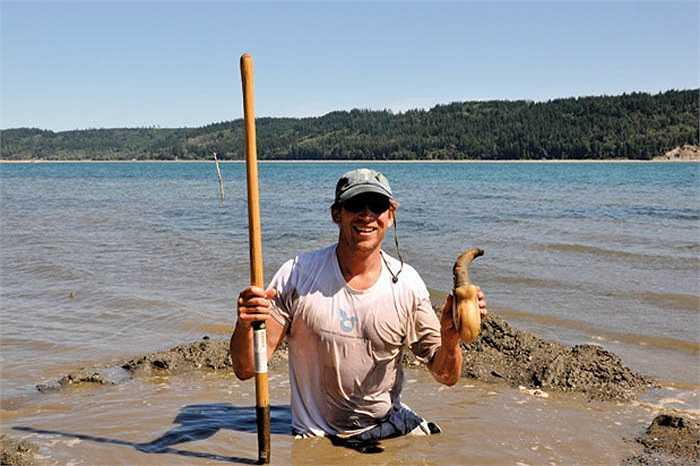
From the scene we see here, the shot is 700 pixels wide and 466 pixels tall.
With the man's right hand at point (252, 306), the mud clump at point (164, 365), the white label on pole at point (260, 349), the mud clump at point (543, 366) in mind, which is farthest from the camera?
the mud clump at point (164, 365)

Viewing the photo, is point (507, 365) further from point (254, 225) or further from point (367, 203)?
point (254, 225)

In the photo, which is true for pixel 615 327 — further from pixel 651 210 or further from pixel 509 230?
pixel 651 210

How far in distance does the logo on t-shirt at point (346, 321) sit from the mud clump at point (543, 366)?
2607 millimetres

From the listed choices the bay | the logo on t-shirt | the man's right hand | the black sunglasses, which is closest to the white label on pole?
the man's right hand

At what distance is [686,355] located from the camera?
740 centimetres

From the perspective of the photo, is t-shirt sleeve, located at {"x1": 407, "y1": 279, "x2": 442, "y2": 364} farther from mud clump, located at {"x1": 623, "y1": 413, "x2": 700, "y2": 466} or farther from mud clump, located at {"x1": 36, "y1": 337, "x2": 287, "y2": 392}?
mud clump, located at {"x1": 36, "y1": 337, "x2": 287, "y2": 392}

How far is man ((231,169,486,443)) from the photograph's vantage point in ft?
12.7

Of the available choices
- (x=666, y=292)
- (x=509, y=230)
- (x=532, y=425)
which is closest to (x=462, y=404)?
(x=532, y=425)

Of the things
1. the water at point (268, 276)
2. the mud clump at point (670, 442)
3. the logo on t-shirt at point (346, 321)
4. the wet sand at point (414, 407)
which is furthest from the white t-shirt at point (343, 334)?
the mud clump at point (670, 442)

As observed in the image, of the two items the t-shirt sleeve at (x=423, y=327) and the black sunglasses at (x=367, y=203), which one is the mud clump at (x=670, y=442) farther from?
the black sunglasses at (x=367, y=203)

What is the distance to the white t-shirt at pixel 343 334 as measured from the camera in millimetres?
3926

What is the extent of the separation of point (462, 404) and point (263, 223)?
17.3 metres

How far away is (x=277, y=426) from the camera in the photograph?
497 centimetres

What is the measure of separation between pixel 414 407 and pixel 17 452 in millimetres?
2823
